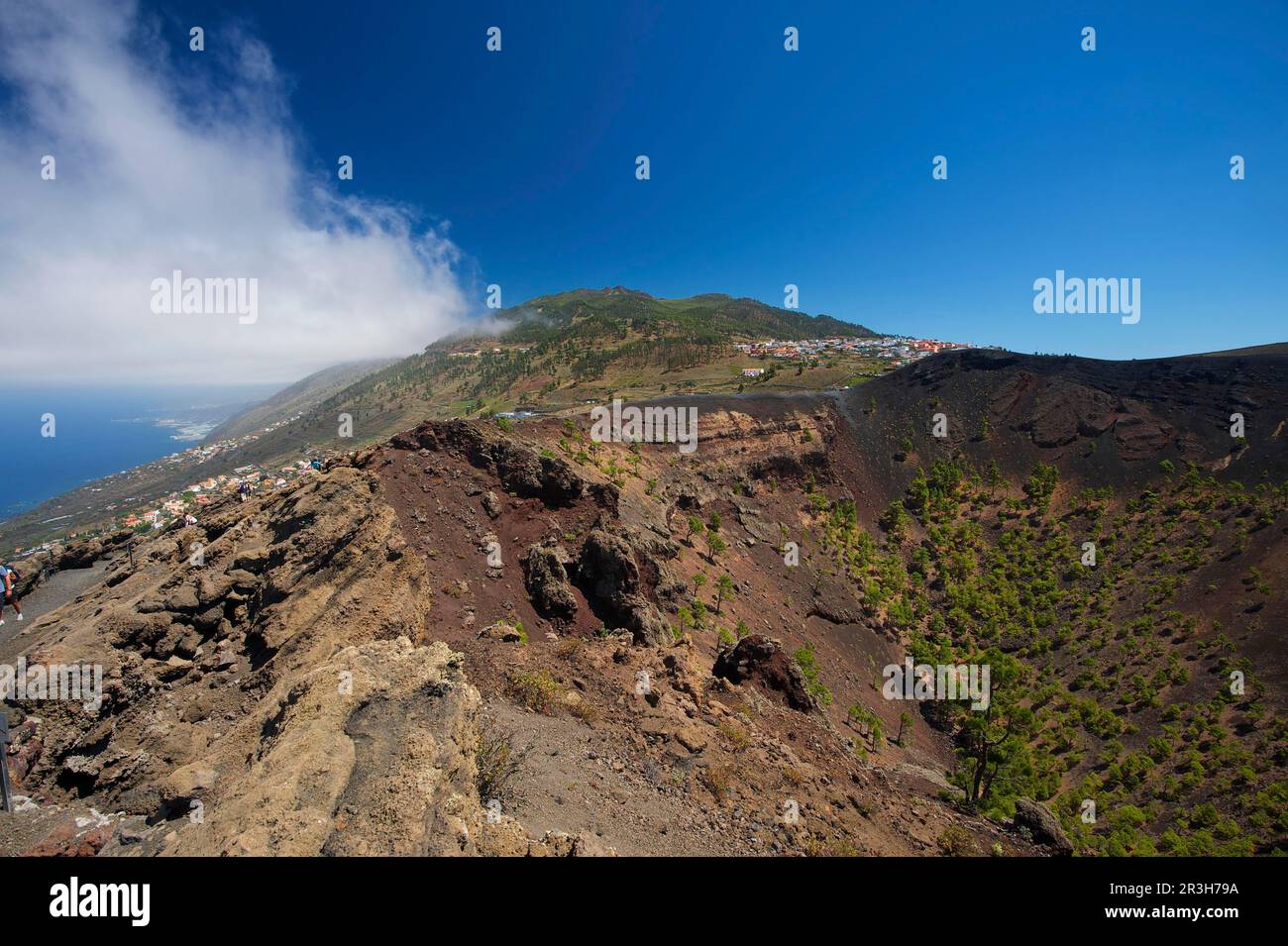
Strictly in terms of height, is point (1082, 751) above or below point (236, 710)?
below

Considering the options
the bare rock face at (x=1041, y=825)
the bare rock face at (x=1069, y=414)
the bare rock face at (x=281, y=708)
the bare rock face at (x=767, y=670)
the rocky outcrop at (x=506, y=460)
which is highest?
the bare rock face at (x=1069, y=414)

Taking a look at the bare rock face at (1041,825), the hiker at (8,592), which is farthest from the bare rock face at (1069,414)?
the hiker at (8,592)

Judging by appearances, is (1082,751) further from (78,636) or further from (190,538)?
(190,538)

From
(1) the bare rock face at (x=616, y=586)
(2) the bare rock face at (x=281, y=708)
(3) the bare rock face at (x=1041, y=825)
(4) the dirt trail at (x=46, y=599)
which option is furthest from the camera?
(1) the bare rock face at (x=616, y=586)

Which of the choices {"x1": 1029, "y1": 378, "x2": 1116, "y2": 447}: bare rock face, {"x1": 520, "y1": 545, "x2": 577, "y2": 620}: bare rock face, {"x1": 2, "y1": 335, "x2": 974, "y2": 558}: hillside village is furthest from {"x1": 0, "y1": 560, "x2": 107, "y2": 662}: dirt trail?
{"x1": 1029, "y1": 378, "x2": 1116, "y2": 447}: bare rock face

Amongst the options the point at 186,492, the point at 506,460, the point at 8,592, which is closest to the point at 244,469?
the point at 186,492

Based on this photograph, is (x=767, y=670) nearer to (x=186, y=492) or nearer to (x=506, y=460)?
(x=506, y=460)

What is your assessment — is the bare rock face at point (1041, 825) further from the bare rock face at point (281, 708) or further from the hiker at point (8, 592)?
the hiker at point (8, 592)

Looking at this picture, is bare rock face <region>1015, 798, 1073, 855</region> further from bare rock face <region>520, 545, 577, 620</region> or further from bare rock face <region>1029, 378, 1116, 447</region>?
bare rock face <region>1029, 378, 1116, 447</region>
